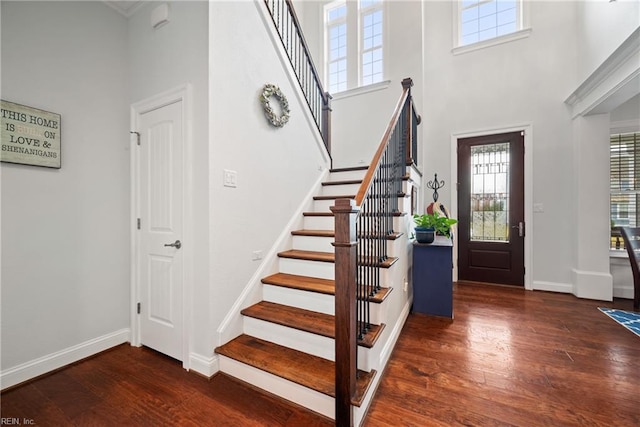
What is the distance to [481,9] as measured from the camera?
421 cm

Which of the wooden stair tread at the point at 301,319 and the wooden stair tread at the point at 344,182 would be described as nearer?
the wooden stair tread at the point at 301,319

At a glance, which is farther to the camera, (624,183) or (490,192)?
(490,192)

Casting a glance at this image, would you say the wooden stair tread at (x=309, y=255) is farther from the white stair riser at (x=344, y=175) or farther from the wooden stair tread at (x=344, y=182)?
the white stair riser at (x=344, y=175)

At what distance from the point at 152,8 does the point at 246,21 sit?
32.1 inches

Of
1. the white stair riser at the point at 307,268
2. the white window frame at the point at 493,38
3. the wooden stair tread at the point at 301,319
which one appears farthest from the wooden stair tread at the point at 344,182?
the white window frame at the point at 493,38

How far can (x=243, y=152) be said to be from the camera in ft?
7.04

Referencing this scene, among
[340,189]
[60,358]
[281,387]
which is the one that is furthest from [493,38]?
[60,358]

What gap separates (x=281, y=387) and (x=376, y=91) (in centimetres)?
430

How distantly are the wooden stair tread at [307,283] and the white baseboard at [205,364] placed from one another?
0.67 metres

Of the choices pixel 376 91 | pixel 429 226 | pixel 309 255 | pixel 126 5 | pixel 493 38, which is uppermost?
pixel 493 38

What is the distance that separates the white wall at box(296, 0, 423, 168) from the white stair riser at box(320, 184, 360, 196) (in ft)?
4.22

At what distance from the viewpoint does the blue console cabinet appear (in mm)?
2785

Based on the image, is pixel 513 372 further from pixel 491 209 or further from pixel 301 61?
pixel 301 61

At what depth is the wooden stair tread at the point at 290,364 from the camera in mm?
1489
